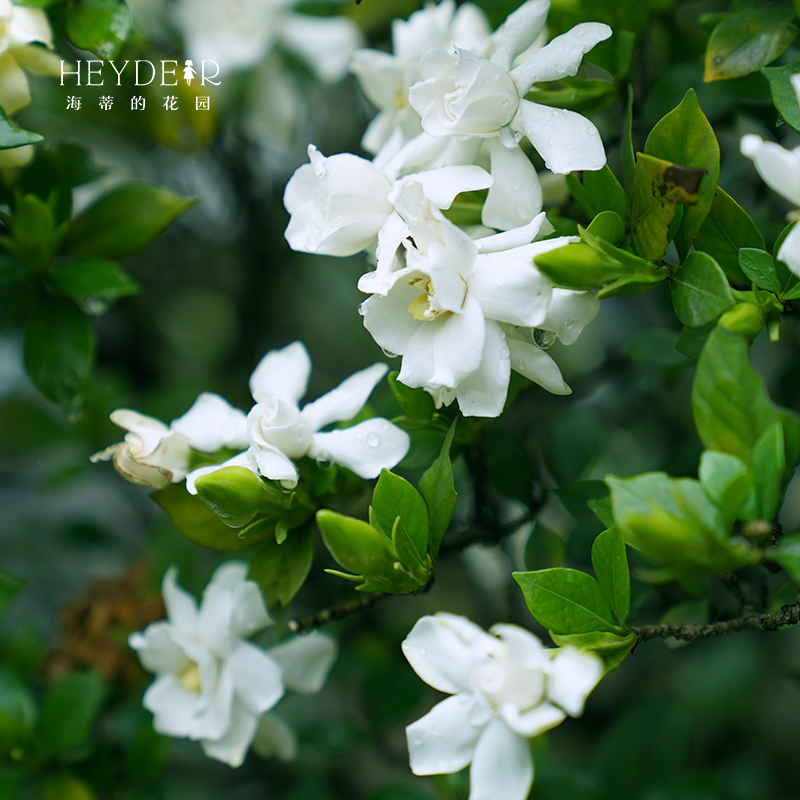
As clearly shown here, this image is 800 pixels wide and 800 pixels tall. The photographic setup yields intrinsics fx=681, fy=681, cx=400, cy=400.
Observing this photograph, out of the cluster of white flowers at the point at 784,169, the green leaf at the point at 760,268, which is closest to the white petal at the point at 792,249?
the cluster of white flowers at the point at 784,169

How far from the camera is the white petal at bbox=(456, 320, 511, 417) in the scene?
750mm

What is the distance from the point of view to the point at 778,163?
2.06 feet

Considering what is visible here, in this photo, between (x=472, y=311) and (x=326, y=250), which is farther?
(x=326, y=250)

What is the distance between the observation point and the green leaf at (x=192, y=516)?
3.09ft

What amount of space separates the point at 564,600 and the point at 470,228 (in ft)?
1.60

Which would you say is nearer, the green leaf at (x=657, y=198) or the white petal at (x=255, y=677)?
the green leaf at (x=657, y=198)

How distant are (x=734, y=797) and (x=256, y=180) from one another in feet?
7.11

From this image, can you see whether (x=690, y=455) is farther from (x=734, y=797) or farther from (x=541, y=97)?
(x=734, y=797)

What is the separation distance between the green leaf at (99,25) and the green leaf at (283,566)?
0.76 metres

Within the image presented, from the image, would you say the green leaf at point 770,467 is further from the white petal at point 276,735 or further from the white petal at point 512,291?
the white petal at point 276,735

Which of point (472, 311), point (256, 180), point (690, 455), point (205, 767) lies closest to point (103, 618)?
point (205, 767)

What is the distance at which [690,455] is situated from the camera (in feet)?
4.13

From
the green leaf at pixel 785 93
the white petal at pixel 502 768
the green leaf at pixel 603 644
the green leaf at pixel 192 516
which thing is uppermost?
the green leaf at pixel 785 93

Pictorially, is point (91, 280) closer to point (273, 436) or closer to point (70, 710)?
point (273, 436)
